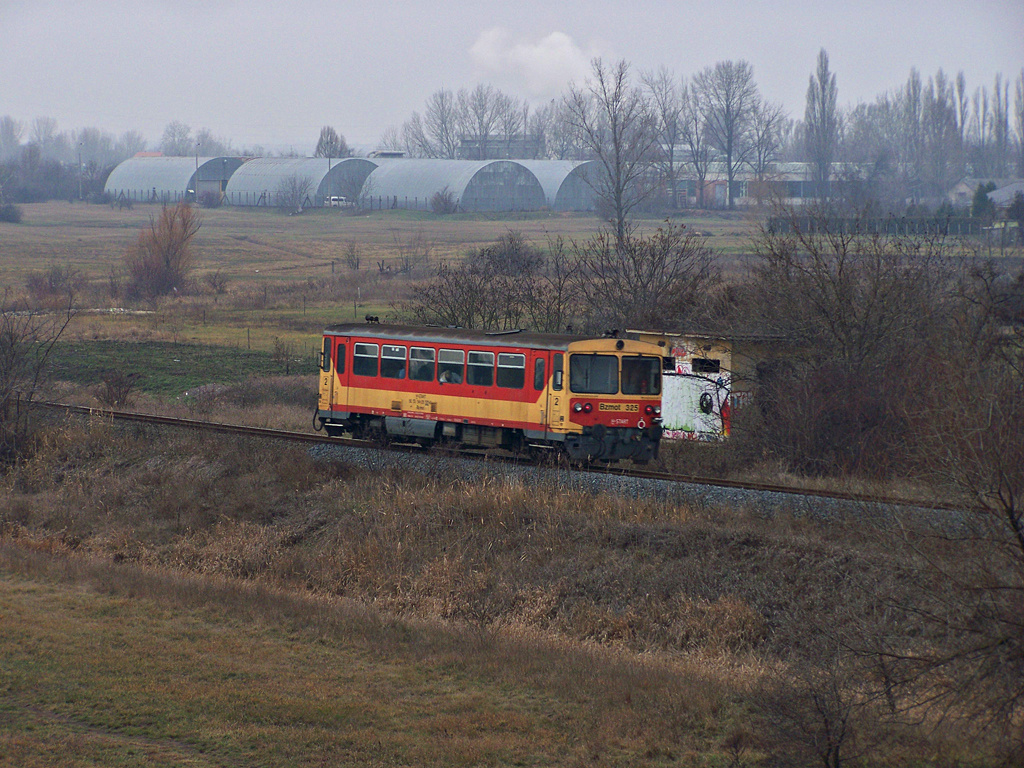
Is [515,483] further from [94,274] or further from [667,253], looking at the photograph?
[94,274]

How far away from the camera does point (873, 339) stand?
24.3 meters

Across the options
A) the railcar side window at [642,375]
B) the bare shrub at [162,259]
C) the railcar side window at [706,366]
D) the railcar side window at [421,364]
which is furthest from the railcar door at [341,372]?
the bare shrub at [162,259]

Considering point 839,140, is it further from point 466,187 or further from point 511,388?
point 511,388

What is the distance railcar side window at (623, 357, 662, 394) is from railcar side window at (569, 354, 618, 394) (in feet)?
0.87

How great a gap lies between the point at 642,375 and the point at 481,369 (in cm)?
341

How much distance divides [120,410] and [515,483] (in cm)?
1574

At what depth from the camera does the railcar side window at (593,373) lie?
65.7 feet

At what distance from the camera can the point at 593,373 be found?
66.3 ft

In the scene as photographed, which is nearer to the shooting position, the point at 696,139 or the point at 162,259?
the point at 162,259

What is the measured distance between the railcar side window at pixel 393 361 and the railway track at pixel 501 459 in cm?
163

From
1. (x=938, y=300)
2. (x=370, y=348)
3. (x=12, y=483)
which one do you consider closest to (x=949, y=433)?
(x=370, y=348)

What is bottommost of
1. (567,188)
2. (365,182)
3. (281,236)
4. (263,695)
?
(263,695)

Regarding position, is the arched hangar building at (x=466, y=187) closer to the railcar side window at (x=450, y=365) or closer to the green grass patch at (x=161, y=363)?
the green grass patch at (x=161, y=363)

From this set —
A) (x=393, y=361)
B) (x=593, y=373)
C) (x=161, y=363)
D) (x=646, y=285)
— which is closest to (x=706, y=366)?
(x=593, y=373)
